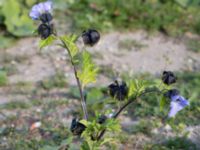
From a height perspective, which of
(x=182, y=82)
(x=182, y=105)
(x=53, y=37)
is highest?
(x=53, y=37)

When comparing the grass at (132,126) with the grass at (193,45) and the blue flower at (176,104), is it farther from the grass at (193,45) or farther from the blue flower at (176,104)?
the blue flower at (176,104)

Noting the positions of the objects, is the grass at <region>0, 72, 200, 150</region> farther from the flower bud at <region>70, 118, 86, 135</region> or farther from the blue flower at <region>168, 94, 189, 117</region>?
the blue flower at <region>168, 94, 189, 117</region>

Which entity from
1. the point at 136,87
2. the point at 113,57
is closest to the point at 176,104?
the point at 136,87

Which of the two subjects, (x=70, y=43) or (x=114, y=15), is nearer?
(x=70, y=43)

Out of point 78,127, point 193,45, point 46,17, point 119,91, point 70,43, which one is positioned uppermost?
point 46,17

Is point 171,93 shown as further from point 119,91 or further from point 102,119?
point 102,119

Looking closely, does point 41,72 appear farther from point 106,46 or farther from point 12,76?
point 106,46

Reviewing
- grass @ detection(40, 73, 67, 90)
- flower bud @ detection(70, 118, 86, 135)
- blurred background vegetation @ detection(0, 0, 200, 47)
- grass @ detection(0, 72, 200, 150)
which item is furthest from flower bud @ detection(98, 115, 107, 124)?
blurred background vegetation @ detection(0, 0, 200, 47)

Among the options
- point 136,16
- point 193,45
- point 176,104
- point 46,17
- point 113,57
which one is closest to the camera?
point 176,104

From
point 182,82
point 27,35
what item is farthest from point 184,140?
point 27,35
